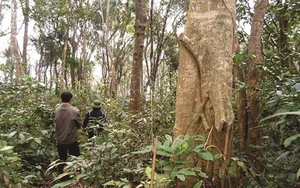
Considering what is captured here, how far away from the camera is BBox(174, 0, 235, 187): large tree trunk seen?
255cm

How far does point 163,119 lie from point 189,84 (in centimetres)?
143

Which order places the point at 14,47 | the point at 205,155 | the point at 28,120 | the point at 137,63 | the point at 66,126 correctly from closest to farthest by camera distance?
the point at 205,155
the point at 66,126
the point at 28,120
the point at 137,63
the point at 14,47

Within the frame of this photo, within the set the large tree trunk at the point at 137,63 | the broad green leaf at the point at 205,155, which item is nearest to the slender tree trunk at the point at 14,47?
the large tree trunk at the point at 137,63

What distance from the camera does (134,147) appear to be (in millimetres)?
3389

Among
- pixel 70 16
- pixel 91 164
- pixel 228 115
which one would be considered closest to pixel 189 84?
pixel 228 115

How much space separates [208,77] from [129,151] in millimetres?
1314

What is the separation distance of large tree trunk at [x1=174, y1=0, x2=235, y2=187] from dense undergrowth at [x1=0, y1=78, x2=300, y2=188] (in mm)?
167

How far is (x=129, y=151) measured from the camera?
3.34 m

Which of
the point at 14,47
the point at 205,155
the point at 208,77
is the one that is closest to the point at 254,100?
the point at 208,77

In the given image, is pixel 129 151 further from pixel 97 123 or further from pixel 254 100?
pixel 254 100

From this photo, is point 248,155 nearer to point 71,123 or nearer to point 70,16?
point 71,123

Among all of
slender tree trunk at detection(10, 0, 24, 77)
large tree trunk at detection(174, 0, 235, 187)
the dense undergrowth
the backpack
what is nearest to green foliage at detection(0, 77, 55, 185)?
the dense undergrowth

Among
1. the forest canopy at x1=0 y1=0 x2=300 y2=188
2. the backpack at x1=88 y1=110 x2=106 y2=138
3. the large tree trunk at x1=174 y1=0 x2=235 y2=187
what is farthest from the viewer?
the backpack at x1=88 y1=110 x2=106 y2=138

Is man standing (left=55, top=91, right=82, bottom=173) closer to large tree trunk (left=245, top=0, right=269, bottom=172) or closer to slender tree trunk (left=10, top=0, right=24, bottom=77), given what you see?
large tree trunk (left=245, top=0, right=269, bottom=172)
